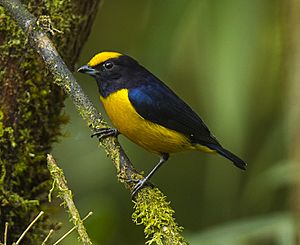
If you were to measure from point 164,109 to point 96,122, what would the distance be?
28.3 inches

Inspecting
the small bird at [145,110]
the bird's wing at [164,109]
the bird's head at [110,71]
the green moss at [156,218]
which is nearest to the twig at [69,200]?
the green moss at [156,218]

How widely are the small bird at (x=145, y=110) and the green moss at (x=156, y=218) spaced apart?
0.57 meters

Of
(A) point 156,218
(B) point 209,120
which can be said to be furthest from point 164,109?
(B) point 209,120

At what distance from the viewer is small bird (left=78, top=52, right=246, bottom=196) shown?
324cm

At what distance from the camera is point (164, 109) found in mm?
3301

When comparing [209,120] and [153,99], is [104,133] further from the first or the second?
[209,120]

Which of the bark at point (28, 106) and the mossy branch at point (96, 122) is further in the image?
the bark at point (28, 106)

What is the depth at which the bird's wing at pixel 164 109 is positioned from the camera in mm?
3262

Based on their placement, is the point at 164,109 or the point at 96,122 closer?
the point at 96,122

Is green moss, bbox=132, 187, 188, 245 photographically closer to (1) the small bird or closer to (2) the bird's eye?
(1) the small bird

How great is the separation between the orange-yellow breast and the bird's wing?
0.02 metres

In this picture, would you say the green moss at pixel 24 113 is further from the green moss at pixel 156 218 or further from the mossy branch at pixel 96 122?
the green moss at pixel 156 218

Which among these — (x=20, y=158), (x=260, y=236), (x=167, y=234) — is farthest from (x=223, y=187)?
(x=167, y=234)

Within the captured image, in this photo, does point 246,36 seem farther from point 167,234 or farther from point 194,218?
point 194,218
